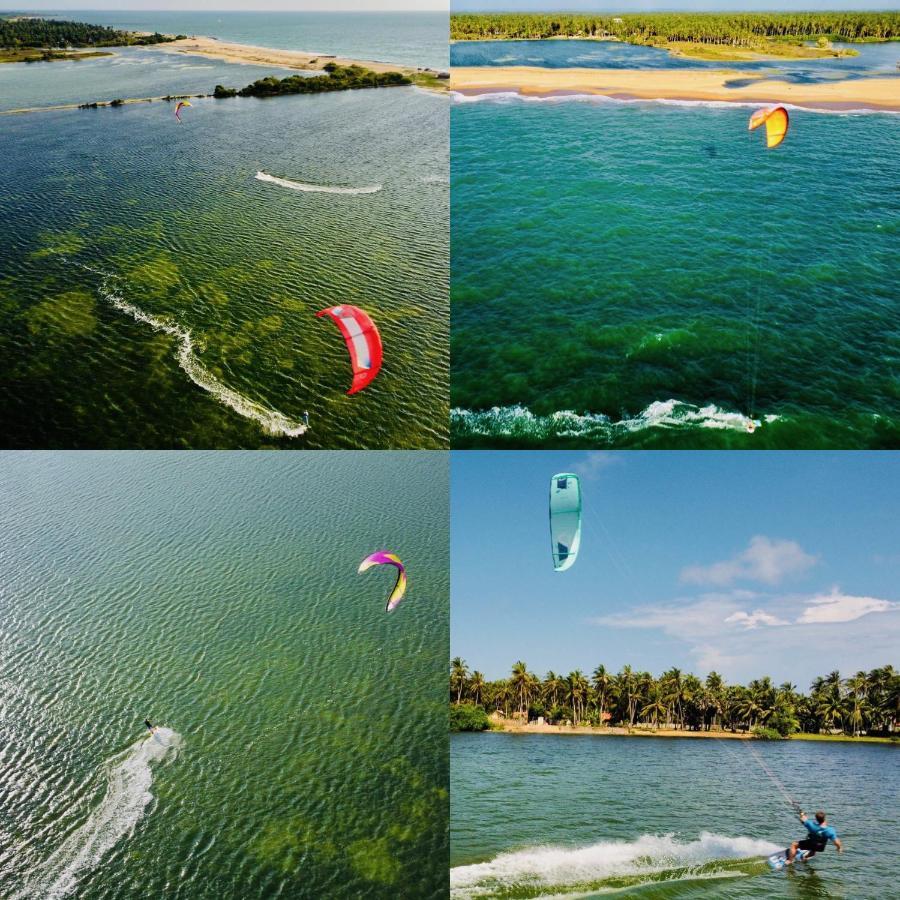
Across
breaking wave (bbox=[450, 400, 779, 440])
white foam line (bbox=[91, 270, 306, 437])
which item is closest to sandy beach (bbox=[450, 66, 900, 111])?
breaking wave (bbox=[450, 400, 779, 440])

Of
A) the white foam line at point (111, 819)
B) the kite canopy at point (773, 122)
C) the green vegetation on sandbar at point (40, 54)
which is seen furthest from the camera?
the green vegetation on sandbar at point (40, 54)

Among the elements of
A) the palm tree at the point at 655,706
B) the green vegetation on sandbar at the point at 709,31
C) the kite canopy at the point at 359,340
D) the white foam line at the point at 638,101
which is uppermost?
the green vegetation on sandbar at the point at 709,31

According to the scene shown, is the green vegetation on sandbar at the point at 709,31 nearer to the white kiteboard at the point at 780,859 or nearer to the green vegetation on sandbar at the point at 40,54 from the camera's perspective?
the green vegetation on sandbar at the point at 40,54

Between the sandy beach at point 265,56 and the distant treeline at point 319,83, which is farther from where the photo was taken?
the sandy beach at point 265,56

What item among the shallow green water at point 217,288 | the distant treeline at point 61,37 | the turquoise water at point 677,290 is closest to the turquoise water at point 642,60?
the turquoise water at point 677,290

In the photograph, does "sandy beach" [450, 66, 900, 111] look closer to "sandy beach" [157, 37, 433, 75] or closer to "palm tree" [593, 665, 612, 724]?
"sandy beach" [157, 37, 433, 75]

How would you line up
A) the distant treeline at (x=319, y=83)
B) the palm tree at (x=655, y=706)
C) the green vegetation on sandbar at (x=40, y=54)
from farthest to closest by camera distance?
the green vegetation on sandbar at (x=40, y=54) → the distant treeline at (x=319, y=83) → the palm tree at (x=655, y=706)

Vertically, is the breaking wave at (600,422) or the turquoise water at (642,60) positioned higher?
the turquoise water at (642,60)

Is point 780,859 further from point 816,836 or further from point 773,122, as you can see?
point 773,122

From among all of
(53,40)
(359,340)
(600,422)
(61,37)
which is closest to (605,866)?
(600,422)
